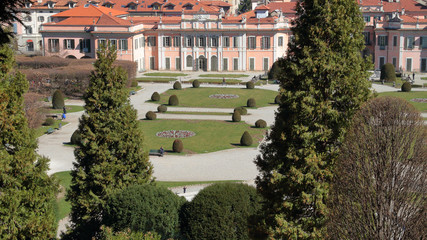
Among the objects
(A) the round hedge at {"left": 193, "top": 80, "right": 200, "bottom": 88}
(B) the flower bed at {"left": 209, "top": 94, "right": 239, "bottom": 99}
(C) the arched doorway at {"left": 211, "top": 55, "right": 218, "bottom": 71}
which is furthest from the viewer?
(C) the arched doorway at {"left": 211, "top": 55, "right": 218, "bottom": 71}

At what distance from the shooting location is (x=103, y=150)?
70.2ft

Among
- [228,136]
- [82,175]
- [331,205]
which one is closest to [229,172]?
[228,136]

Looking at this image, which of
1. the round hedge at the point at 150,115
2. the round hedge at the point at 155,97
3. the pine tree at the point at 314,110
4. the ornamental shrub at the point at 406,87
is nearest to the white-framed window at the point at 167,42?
the round hedge at the point at 155,97

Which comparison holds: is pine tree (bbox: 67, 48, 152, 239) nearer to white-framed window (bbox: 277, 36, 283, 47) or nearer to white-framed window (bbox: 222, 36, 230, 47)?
white-framed window (bbox: 222, 36, 230, 47)

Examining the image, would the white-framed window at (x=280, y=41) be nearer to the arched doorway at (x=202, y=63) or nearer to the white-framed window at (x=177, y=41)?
the arched doorway at (x=202, y=63)

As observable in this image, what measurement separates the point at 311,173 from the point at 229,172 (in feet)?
59.8

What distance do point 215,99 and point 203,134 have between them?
1384 centimetres

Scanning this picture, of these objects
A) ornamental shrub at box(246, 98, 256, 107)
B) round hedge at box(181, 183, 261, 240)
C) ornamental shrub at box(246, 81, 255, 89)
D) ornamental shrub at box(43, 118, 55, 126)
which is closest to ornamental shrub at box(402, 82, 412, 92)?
ornamental shrub at box(246, 81, 255, 89)

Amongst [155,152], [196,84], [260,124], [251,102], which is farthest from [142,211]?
[196,84]

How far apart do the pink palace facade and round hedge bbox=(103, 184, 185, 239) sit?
170 ft

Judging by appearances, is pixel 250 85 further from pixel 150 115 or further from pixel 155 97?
pixel 150 115

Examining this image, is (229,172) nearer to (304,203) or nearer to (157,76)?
(304,203)

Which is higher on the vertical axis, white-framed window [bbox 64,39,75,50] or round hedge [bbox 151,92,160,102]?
white-framed window [bbox 64,39,75,50]

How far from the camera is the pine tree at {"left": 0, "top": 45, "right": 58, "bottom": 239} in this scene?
1362 cm
